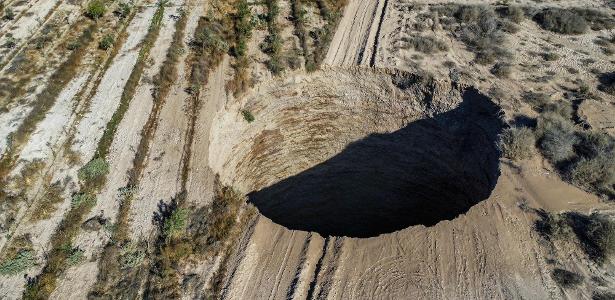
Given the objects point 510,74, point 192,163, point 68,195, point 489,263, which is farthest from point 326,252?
point 510,74

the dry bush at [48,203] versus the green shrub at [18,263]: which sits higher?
the dry bush at [48,203]

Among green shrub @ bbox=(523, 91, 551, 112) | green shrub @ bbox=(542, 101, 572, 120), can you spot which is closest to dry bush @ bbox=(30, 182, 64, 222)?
green shrub @ bbox=(523, 91, 551, 112)

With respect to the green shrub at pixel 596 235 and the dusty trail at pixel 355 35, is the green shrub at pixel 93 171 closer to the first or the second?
the dusty trail at pixel 355 35

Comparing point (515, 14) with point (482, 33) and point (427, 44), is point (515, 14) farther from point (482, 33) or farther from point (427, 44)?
point (427, 44)

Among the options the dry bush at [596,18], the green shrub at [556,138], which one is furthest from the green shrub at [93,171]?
the dry bush at [596,18]

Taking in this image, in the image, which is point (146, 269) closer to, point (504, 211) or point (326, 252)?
point (326, 252)

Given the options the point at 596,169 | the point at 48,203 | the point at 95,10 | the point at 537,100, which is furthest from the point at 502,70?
the point at 95,10
